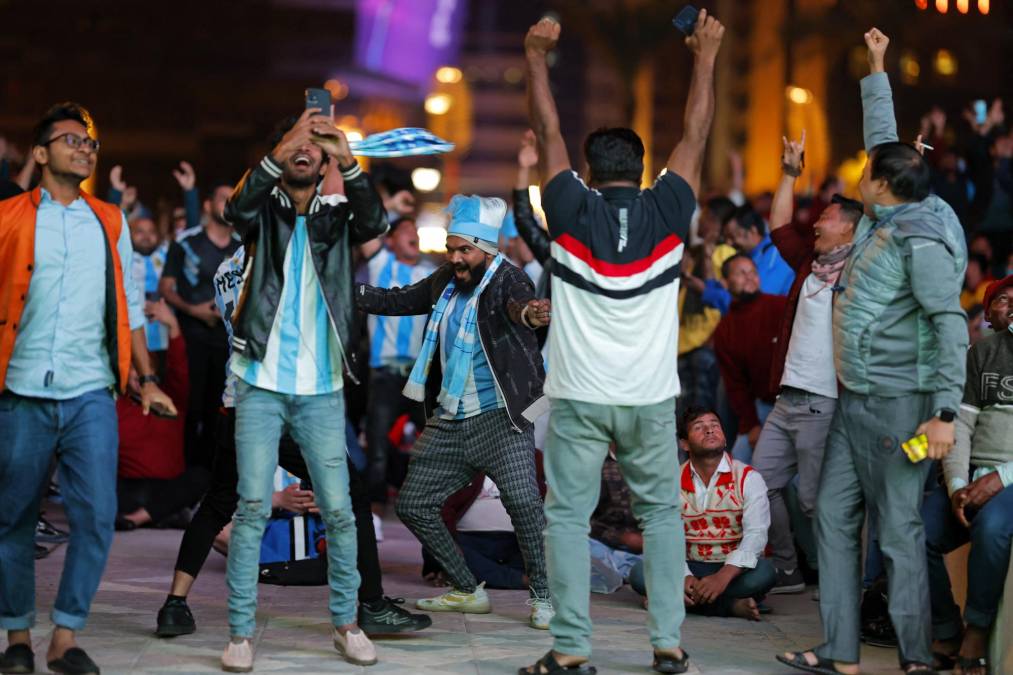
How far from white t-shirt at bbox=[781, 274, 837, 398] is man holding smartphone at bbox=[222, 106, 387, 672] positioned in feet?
8.64

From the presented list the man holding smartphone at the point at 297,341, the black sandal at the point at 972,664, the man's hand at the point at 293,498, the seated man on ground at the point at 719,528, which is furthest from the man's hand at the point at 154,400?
the black sandal at the point at 972,664

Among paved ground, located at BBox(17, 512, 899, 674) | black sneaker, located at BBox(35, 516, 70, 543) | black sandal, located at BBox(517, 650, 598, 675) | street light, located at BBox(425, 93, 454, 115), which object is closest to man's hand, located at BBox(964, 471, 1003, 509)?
paved ground, located at BBox(17, 512, 899, 674)

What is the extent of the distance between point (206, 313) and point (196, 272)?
349 mm

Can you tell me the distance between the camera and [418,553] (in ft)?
33.8

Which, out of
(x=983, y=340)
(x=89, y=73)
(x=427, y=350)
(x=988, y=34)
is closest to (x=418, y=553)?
(x=427, y=350)

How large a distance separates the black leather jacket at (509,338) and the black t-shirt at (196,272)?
3.91 m

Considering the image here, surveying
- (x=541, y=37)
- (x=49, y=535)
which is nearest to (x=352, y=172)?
(x=541, y=37)

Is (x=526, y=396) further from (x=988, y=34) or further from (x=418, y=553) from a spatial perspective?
(x=988, y=34)

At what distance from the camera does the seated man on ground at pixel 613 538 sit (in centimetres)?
883

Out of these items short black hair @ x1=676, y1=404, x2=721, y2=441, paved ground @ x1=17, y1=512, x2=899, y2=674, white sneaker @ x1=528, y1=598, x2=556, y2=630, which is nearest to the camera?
paved ground @ x1=17, y1=512, x2=899, y2=674

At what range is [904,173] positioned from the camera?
650cm

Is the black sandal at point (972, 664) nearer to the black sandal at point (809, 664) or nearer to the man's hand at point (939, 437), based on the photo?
the black sandal at point (809, 664)

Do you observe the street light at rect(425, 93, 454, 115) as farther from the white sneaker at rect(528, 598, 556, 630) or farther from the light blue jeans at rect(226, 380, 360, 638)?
the light blue jeans at rect(226, 380, 360, 638)

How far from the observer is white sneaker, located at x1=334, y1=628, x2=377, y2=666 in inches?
261
